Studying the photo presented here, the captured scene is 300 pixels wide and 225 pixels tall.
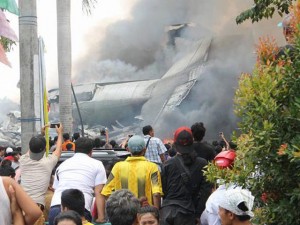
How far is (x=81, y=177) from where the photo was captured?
6727mm

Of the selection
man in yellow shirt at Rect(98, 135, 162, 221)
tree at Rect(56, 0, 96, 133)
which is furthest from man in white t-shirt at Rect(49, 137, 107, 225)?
tree at Rect(56, 0, 96, 133)

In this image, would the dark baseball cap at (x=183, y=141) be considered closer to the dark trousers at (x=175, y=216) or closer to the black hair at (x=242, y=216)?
the dark trousers at (x=175, y=216)

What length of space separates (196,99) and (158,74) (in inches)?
235

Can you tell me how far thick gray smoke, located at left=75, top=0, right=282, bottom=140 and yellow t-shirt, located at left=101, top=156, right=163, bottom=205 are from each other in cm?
2264

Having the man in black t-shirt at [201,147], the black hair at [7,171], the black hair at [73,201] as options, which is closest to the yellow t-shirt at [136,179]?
the man in black t-shirt at [201,147]

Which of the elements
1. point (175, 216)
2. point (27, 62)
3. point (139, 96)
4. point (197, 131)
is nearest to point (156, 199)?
point (175, 216)

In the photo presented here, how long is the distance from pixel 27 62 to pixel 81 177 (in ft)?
9.25

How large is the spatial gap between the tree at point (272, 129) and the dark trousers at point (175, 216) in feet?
10.2

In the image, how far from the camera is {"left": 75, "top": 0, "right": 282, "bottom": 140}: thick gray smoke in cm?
3109

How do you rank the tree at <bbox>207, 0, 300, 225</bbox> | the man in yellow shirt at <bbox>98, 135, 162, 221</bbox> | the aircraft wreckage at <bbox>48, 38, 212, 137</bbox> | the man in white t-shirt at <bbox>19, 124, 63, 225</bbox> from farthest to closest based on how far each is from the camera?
the aircraft wreckage at <bbox>48, 38, 212, 137</bbox>
the man in white t-shirt at <bbox>19, 124, 63, 225</bbox>
the man in yellow shirt at <bbox>98, 135, 162, 221</bbox>
the tree at <bbox>207, 0, 300, 225</bbox>

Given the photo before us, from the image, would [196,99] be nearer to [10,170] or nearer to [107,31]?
[107,31]

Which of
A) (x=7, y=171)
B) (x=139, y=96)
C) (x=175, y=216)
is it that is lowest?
(x=139, y=96)

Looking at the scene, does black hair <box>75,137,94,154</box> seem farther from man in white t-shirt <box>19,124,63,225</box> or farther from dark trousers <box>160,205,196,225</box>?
→ dark trousers <box>160,205,196,225</box>

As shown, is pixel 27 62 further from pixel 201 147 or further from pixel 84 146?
pixel 201 147
